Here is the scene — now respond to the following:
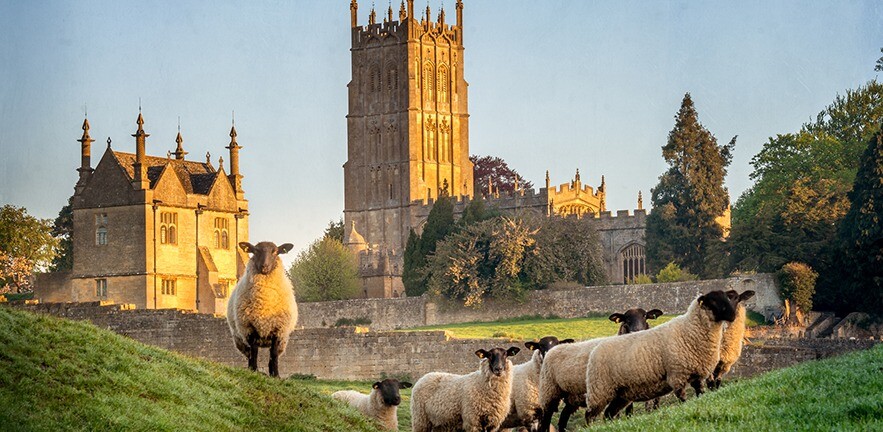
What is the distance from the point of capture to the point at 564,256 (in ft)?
259

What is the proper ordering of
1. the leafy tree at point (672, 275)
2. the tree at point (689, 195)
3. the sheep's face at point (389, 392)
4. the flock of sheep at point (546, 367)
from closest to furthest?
the flock of sheep at point (546, 367) < the sheep's face at point (389, 392) < the leafy tree at point (672, 275) < the tree at point (689, 195)

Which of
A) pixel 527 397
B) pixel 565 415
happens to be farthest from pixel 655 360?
pixel 527 397

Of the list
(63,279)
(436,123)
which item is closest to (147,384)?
(63,279)

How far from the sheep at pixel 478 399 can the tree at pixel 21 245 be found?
2388 inches

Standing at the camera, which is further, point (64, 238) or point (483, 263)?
point (64, 238)

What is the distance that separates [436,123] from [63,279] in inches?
2018

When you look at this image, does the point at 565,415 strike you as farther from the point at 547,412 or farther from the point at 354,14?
the point at 354,14

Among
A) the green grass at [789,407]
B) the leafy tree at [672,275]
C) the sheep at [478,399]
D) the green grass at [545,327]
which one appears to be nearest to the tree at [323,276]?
the green grass at [545,327]

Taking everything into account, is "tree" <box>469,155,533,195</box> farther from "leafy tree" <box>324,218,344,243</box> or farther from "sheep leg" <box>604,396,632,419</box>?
"sheep leg" <box>604,396,632,419</box>

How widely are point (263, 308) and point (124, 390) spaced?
5.69 metres

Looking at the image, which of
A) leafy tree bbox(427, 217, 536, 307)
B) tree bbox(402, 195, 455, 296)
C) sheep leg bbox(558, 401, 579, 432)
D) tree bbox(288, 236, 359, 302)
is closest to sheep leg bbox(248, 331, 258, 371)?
sheep leg bbox(558, 401, 579, 432)

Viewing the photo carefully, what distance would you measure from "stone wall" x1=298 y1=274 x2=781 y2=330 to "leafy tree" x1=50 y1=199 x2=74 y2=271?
54.3 ft

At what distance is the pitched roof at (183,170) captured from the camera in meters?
74.8

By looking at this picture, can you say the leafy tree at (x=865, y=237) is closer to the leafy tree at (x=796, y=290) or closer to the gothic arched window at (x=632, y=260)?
the leafy tree at (x=796, y=290)
